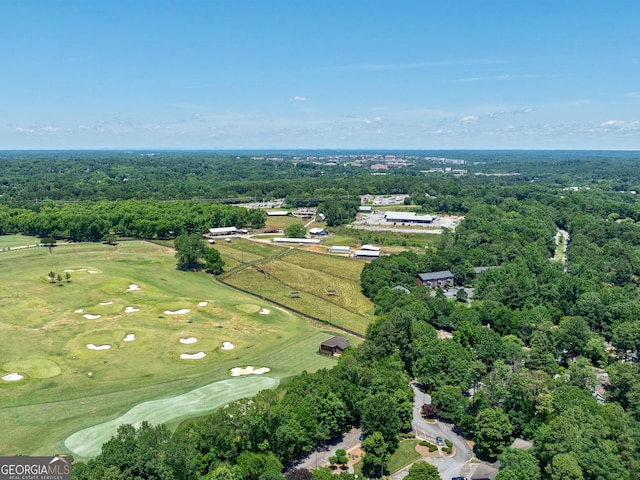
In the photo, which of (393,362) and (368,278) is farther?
(368,278)

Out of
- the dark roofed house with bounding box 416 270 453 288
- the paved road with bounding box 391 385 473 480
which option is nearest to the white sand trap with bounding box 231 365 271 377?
the paved road with bounding box 391 385 473 480

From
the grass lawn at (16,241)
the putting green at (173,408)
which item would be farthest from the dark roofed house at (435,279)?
the grass lawn at (16,241)

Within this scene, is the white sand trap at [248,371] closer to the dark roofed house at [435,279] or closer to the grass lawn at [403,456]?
the grass lawn at [403,456]

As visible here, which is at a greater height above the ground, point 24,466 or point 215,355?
point 24,466

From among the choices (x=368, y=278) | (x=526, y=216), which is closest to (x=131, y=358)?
(x=368, y=278)

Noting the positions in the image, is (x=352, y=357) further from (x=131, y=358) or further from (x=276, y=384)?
(x=131, y=358)

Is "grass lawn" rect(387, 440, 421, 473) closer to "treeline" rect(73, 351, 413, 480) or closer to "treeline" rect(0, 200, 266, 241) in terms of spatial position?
"treeline" rect(73, 351, 413, 480)

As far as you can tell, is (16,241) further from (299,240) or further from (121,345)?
(121,345)
